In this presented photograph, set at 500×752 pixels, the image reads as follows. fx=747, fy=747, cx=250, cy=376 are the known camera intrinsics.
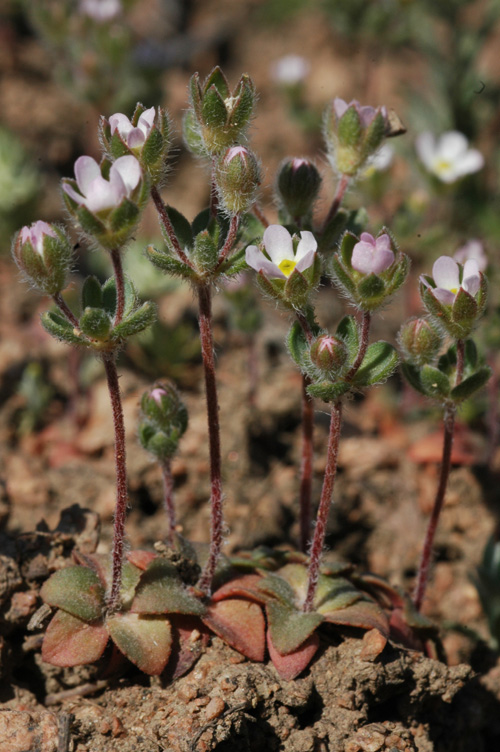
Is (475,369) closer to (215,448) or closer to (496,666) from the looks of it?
(215,448)

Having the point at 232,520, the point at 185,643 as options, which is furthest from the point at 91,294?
the point at 232,520

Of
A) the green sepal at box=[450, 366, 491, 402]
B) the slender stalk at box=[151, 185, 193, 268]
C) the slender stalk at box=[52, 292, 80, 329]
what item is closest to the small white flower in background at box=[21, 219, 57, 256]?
the slender stalk at box=[52, 292, 80, 329]

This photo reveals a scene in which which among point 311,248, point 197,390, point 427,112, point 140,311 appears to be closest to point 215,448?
point 140,311

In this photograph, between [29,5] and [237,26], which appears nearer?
[29,5]

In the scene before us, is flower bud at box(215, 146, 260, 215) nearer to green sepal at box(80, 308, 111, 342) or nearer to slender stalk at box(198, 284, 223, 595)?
slender stalk at box(198, 284, 223, 595)

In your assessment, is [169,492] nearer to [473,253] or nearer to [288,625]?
[288,625]

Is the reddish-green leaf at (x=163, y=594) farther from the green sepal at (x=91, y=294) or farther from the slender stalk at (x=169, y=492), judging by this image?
the green sepal at (x=91, y=294)
